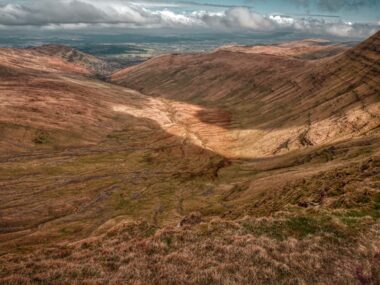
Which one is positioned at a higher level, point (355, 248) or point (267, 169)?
point (355, 248)

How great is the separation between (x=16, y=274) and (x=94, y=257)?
6272 mm

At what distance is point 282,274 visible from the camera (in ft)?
86.2

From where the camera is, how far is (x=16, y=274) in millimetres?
27906

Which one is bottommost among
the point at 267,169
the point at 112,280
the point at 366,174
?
the point at 267,169

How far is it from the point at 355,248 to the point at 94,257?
21.7 meters

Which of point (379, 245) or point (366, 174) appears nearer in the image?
point (379, 245)

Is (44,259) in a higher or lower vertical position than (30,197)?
higher

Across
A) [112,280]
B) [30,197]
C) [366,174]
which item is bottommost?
[30,197]

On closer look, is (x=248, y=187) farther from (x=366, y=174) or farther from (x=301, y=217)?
(x=301, y=217)

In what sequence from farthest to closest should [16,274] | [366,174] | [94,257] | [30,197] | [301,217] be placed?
[30,197] → [366,174] → [301,217] → [94,257] → [16,274]

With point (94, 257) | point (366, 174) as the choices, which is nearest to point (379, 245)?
point (94, 257)

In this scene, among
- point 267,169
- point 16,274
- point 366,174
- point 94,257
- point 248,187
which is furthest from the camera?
point 267,169

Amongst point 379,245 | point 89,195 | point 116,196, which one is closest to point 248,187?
point 116,196

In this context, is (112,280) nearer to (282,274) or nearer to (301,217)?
(282,274)
